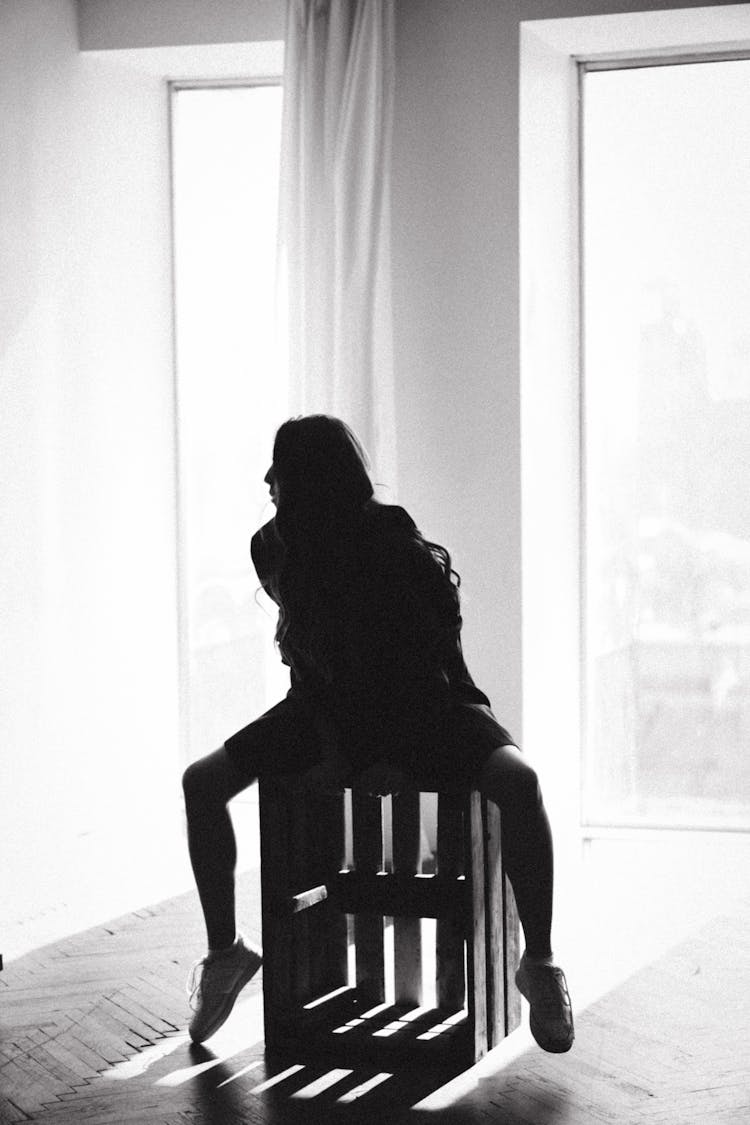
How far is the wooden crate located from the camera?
231 cm

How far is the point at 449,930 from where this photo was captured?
2.38 meters

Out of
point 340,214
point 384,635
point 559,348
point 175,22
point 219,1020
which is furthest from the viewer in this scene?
point 559,348

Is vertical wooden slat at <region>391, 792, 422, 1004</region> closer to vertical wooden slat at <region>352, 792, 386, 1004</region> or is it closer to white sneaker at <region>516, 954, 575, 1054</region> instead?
vertical wooden slat at <region>352, 792, 386, 1004</region>

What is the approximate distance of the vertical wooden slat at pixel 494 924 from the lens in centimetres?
236

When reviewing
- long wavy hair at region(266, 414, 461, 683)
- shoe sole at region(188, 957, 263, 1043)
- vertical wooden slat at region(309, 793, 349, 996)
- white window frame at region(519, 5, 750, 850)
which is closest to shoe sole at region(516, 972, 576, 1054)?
vertical wooden slat at region(309, 793, 349, 996)

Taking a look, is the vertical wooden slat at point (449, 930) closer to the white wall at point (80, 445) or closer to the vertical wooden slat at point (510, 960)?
the vertical wooden slat at point (510, 960)

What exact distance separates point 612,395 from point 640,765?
1060 mm

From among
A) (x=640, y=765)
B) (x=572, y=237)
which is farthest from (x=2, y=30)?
(x=640, y=765)

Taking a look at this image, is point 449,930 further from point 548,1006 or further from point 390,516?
point 390,516

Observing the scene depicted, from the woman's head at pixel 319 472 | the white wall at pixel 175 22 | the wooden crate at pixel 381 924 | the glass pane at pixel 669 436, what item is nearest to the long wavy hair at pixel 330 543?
the woman's head at pixel 319 472

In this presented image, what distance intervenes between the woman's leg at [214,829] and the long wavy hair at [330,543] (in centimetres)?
24

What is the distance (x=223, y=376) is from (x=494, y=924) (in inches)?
89.0

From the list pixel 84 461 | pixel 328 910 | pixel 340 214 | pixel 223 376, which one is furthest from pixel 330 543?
pixel 223 376

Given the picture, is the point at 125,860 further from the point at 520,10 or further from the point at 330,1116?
the point at 520,10
